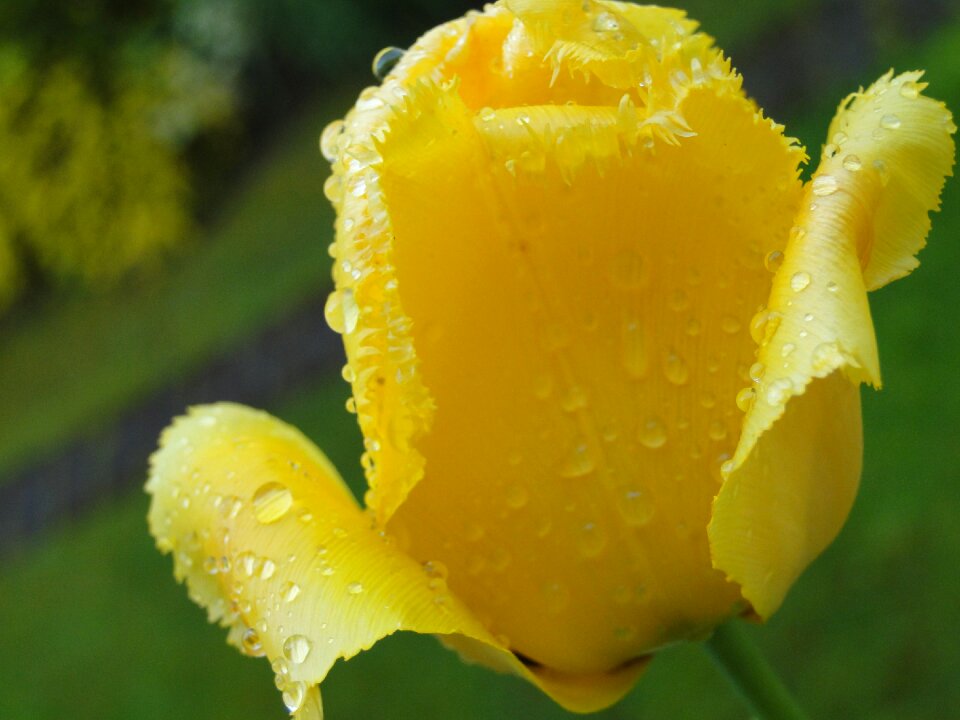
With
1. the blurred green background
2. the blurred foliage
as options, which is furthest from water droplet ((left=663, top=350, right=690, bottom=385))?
the blurred foliage

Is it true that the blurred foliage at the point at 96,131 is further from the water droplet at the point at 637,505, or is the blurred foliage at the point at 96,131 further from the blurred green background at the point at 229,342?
the water droplet at the point at 637,505

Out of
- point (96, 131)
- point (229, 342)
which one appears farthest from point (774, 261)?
point (96, 131)

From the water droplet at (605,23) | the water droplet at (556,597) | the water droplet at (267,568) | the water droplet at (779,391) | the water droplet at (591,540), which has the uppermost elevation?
the water droplet at (605,23)

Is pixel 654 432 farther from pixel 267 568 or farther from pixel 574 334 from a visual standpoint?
pixel 267 568

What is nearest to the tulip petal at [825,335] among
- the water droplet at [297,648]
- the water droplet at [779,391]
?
the water droplet at [779,391]

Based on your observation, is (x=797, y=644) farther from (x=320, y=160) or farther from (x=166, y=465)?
(x=320, y=160)

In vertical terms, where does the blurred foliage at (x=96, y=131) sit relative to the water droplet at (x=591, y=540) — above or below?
below

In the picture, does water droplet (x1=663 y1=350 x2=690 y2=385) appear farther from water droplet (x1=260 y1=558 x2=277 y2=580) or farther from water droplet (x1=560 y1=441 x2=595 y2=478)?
water droplet (x1=260 y1=558 x2=277 y2=580)
